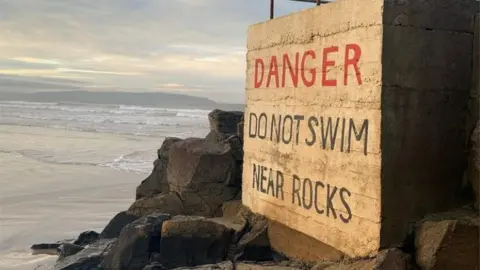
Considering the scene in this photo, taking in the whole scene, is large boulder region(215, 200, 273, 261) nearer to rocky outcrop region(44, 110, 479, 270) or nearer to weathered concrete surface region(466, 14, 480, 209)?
rocky outcrop region(44, 110, 479, 270)

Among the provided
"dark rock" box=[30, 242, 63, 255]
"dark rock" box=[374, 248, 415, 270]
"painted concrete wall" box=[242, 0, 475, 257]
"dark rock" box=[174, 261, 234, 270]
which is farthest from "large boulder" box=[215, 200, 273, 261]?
"dark rock" box=[30, 242, 63, 255]

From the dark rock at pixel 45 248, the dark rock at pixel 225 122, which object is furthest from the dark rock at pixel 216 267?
the dark rock at pixel 45 248

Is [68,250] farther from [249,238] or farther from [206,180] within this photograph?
[249,238]

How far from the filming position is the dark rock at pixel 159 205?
8312 mm

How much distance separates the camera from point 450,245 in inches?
181

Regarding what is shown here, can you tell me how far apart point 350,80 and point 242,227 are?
103 inches

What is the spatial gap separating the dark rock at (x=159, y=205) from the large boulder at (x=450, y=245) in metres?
4.38

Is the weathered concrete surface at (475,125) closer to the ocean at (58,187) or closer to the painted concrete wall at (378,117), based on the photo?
the painted concrete wall at (378,117)

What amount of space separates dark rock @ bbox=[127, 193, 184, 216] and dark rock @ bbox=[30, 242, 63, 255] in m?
1.51

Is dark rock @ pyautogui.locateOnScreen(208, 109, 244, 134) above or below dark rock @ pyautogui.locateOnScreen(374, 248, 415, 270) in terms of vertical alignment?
above

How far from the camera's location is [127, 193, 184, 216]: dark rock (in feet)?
27.3

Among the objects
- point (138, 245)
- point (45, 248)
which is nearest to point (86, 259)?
Result: point (138, 245)

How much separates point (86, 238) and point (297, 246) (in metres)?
4.47

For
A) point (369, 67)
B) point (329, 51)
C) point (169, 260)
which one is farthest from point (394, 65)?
point (169, 260)
